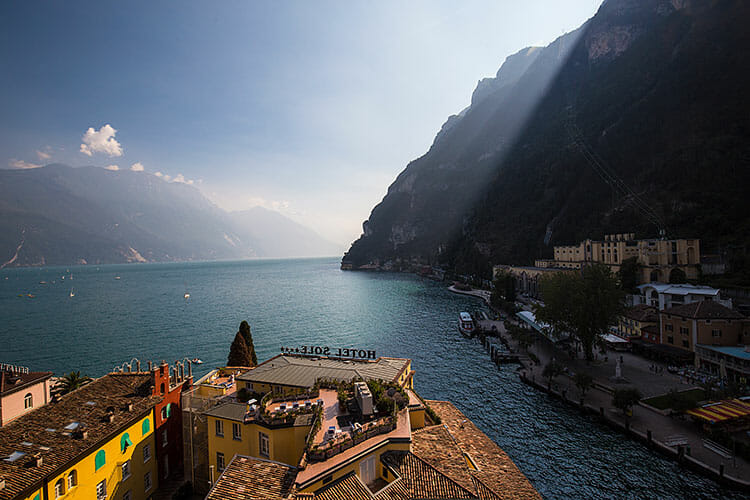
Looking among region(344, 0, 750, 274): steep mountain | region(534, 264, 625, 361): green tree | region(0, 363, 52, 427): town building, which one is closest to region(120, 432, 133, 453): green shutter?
region(0, 363, 52, 427): town building

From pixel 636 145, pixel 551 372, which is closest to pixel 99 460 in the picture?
pixel 551 372

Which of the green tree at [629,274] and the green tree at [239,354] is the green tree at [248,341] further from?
the green tree at [629,274]

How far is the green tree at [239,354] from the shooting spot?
40.4 metres

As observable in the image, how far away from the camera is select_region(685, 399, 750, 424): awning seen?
86.7ft

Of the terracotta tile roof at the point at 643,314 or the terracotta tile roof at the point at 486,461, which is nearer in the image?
the terracotta tile roof at the point at 486,461

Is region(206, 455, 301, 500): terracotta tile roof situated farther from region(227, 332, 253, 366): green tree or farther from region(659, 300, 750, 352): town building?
region(659, 300, 750, 352): town building

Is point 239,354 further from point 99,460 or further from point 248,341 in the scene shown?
point 99,460

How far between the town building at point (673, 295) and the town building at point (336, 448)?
4915cm

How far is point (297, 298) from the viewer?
405 ft

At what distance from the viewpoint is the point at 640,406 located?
33.4 metres

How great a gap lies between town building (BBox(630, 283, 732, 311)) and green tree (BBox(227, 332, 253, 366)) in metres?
63.7

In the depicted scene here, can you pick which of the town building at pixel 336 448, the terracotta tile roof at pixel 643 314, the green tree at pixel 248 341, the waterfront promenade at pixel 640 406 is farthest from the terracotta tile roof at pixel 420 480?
the terracotta tile roof at pixel 643 314

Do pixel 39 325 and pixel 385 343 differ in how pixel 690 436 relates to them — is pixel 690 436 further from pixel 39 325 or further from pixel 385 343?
pixel 39 325

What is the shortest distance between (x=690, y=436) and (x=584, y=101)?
179 m
